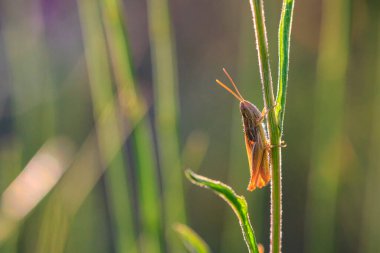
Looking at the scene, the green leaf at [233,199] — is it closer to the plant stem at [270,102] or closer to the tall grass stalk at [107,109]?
the plant stem at [270,102]

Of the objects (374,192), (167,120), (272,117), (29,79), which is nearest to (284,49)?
(272,117)

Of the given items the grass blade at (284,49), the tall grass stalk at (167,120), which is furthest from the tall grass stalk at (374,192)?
the grass blade at (284,49)

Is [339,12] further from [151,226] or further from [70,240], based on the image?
[70,240]

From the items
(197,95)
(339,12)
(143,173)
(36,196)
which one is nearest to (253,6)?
(143,173)

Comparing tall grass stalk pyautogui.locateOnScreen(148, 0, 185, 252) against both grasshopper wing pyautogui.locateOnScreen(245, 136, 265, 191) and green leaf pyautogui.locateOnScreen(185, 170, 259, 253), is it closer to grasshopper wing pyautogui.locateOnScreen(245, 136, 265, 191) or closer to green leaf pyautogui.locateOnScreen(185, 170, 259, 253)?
grasshopper wing pyautogui.locateOnScreen(245, 136, 265, 191)

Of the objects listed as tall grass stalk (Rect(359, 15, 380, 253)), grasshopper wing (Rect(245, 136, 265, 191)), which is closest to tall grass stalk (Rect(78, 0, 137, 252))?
grasshopper wing (Rect(245, 136, 265, 191))

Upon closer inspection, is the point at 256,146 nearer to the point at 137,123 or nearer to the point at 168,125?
the point at 137,123
